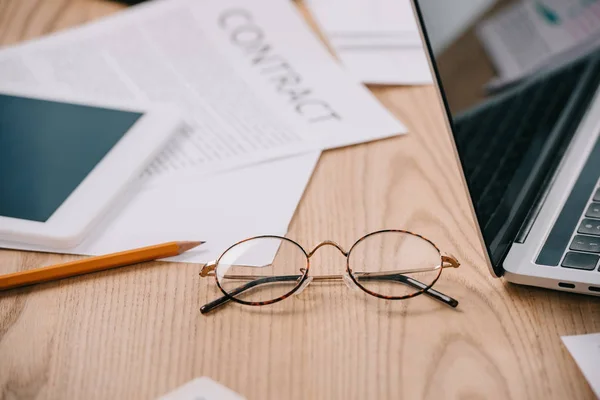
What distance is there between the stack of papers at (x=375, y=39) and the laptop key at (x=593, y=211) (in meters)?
0.31

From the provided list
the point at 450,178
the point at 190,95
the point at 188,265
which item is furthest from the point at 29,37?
the point at 450,178

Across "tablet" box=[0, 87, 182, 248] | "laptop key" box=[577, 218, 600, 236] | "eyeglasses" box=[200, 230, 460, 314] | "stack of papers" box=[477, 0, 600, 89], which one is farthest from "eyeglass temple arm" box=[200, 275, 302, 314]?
"stack of papers" box=[477, 0, 600, 89]

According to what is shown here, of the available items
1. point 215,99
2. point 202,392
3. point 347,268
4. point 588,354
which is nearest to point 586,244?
point 588,354

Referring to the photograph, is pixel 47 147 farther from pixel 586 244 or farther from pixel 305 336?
pixel 586 244

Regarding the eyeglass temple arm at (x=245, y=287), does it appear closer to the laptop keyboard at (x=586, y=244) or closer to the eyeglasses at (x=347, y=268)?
the eyeglasses at (x=347, y=268)

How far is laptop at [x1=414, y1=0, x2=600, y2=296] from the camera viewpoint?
0.59 m

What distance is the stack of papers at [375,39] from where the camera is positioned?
89 centimetres

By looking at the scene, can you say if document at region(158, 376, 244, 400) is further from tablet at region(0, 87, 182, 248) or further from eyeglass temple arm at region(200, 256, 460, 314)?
tablet at region(0, 87, 182, 248)

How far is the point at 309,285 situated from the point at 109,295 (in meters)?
0.18

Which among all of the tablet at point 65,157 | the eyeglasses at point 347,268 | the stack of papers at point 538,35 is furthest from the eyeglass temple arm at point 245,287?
the stack of papers at point 538,35

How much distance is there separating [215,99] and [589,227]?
459mm

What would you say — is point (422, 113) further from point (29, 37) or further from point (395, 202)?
point (29, 37)

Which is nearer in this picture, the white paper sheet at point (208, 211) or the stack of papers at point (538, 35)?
the white paper sheet at point (208, 211)

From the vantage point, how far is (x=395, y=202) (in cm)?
71
